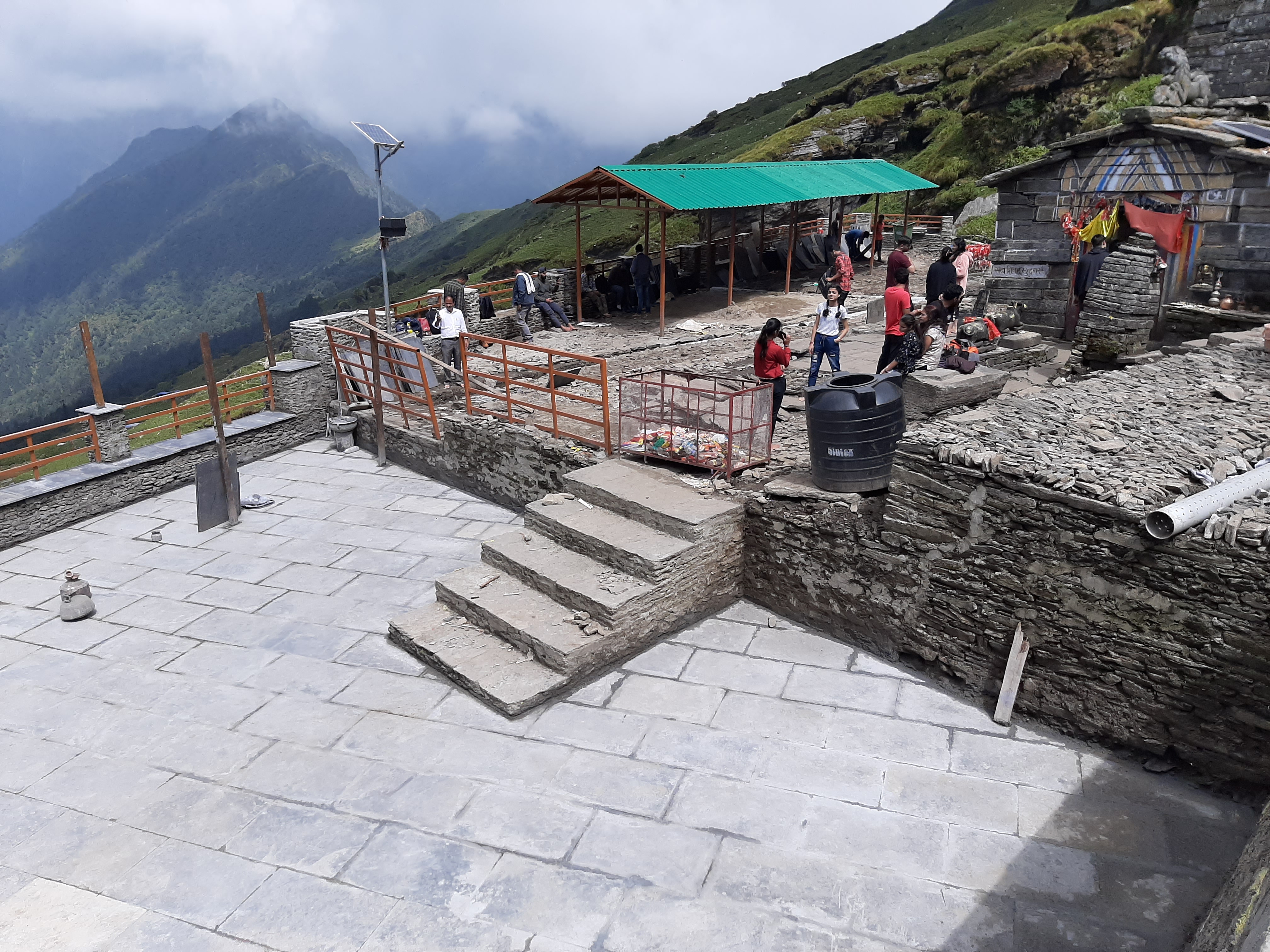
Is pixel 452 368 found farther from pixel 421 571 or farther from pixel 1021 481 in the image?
pixel 1021 481

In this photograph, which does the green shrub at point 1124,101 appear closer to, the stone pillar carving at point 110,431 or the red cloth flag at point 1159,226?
the red cloth flag at point 1159,226

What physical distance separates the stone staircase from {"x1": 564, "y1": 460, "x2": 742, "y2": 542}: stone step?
0.05 feet

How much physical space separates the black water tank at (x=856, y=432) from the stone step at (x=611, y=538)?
152 centimetres

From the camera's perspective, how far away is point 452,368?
1183cm

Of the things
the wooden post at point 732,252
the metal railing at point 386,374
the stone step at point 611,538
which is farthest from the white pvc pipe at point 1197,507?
the wooden post at point 732,252

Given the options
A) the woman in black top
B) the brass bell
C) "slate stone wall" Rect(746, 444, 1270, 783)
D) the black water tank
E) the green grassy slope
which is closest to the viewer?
"slate stone wall" Rect(746, 444, 1270, 783)

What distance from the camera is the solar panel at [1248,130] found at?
11547 mm

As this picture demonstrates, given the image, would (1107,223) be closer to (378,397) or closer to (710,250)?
(710,250)

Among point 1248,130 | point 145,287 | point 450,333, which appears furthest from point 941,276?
point 145,287

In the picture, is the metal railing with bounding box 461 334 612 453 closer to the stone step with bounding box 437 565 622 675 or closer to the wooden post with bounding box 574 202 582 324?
the stone step with bounding box 437 565 622 675

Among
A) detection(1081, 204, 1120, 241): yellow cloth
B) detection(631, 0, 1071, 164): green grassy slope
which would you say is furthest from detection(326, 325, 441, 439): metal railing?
detection(631, 0, 1071, 164): green grassy slope

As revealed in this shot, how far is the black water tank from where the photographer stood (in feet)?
24.2

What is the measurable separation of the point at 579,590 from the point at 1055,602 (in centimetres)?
385

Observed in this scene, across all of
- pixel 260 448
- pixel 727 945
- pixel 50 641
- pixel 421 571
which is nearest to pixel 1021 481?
pixel 727 945
